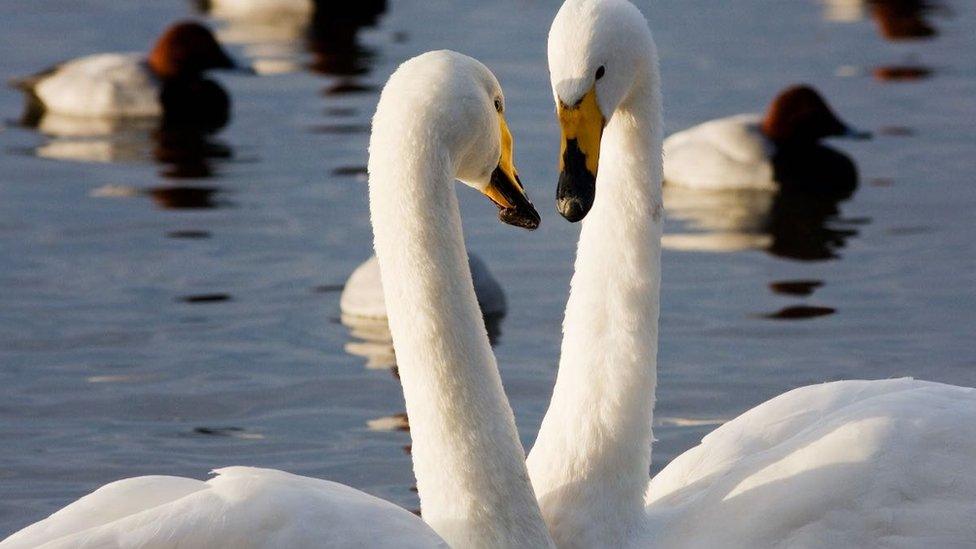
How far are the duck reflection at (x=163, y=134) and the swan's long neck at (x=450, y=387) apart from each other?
10000 mm

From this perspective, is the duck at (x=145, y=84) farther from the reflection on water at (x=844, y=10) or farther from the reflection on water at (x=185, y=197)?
the reflection on water at (x=844, y=10)

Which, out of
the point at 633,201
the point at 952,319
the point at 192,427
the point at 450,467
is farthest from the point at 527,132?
the point at 450,467

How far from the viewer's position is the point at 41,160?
52.5 feet

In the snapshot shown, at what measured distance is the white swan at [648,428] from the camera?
613cm

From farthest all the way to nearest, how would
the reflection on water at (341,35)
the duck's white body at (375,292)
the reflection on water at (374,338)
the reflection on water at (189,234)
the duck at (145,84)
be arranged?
the reflection on water at (341,35) → the duck at (145,84) → the reflection on water at (189,234) → the duck's white body at (375,292) → the reflection on water at (374,338)

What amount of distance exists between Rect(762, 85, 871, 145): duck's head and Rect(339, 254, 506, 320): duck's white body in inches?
187

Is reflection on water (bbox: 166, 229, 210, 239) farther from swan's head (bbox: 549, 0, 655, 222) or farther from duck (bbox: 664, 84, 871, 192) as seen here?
swan's head (bbox: 549, 0, 655, 222)

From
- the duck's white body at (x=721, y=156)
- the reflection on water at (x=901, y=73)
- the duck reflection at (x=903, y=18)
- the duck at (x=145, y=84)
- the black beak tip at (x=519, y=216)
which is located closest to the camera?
the black beak tip at (x=519, y=216)

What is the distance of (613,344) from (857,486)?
1039 millimetres

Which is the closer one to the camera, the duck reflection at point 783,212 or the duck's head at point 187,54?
the duck reflection at point 783,212

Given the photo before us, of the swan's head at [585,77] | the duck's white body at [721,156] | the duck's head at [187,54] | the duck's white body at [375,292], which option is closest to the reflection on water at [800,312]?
the duck's white body at [375,292]

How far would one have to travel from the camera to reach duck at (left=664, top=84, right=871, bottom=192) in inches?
606

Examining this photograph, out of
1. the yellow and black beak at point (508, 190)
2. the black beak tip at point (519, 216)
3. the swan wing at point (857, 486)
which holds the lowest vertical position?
the swan wing at point (857, 486)

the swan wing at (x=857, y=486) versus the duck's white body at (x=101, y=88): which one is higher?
the swan wing at (x=857, y=486)
